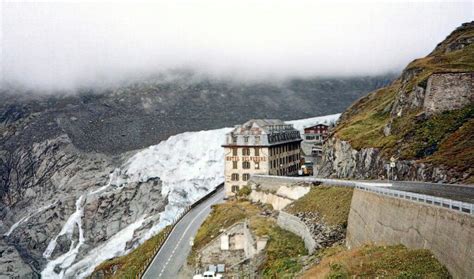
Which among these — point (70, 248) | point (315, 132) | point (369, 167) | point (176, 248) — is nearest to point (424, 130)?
point (369, 167)

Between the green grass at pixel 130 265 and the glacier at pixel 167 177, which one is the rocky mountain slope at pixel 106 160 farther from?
the green grass at pixel 130 265

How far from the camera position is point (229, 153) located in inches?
3177

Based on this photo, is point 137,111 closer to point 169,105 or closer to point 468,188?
point 169,105

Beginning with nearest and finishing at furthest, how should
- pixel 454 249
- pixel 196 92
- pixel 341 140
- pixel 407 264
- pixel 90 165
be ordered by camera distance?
1. pixel 454 249
2. pixel 407 264
3. pixel 341 140
4. pixel 90 165
5. pixel 196 92

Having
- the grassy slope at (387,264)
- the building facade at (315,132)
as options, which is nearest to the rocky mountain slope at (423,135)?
the grassy slope at (387,264)

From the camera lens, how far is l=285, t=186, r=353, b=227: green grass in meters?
36.7

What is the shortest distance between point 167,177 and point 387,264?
110 m

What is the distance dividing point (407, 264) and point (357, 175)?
3878cm

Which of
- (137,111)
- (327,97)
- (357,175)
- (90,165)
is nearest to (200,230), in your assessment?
(357,175)

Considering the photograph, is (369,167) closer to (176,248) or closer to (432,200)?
(176,248)

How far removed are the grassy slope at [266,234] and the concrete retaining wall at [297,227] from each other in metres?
0.40

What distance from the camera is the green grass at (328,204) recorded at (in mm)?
36719

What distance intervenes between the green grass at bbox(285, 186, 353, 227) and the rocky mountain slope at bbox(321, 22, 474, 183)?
6932 mm

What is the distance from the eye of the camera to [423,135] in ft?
165
